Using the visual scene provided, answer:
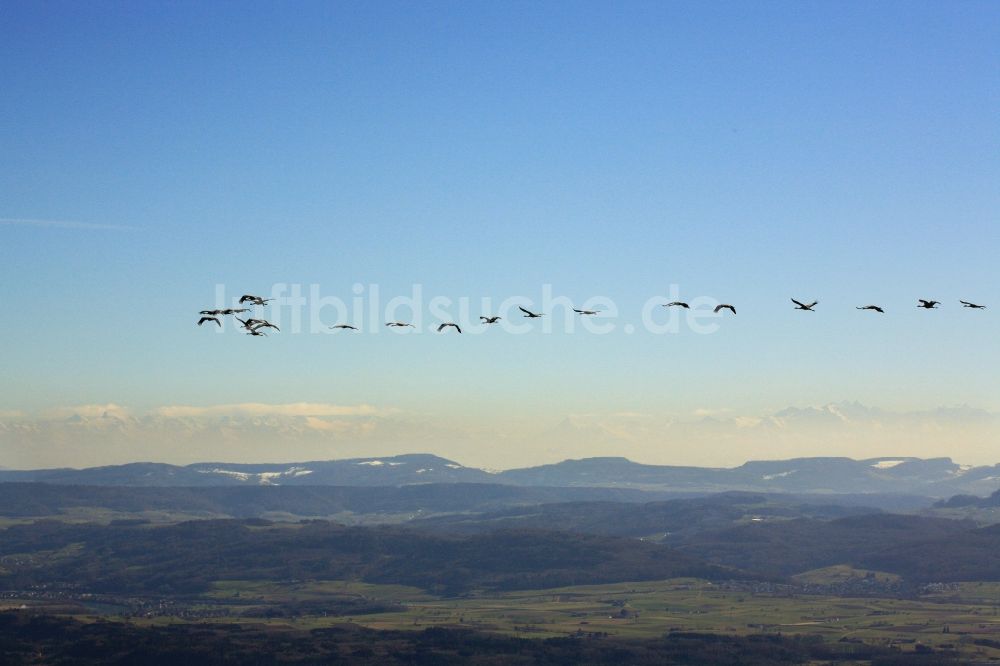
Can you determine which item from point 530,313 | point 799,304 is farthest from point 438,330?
point 799,304

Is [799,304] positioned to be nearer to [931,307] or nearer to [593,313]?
[931,307]

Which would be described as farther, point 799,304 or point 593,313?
point 593,313

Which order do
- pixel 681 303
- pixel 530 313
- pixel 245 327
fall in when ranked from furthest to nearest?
pixel 530 313 → pixel 245 327 → pixel 681 303

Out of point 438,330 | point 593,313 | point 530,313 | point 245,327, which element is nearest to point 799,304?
point 593,313

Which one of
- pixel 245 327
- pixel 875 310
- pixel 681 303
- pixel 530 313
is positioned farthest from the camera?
pixel 530 313

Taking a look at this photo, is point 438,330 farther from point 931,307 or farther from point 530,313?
point 931,307

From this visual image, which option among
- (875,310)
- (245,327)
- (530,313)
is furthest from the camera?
(530,313)

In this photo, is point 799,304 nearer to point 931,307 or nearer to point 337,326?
point 931,307

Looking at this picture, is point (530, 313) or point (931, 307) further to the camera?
point (530, 313)
